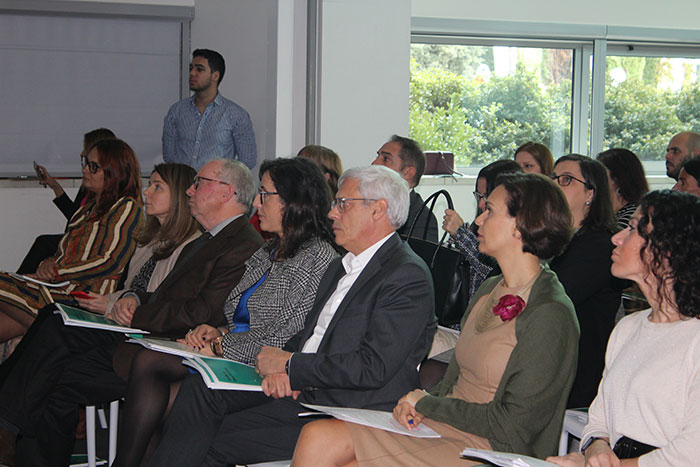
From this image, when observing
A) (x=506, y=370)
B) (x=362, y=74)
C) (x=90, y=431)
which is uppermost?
(x=362, y=74)

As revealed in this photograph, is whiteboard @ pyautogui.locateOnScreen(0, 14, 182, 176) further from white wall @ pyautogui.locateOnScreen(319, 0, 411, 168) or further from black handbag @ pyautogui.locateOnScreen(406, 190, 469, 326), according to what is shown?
black handbag @ pyautogui.locateOnScreen(406, 190, 469, 326)

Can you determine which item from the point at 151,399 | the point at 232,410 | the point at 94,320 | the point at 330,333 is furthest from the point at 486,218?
the point at 94,320

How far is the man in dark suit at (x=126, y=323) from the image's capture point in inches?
123

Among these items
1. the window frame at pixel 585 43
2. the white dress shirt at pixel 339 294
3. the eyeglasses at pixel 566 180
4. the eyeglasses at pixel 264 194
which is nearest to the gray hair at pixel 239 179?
the eyeglasses at pixel 264 194

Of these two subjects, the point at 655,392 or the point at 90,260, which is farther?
the point at 90,260

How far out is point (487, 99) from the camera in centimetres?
757

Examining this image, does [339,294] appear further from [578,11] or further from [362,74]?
[578,11]

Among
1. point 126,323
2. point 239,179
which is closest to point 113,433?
point 126,323

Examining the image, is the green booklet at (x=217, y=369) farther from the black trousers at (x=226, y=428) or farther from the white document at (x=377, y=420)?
the white document at (x=377, y=420)

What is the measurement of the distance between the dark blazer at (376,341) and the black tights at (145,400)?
0.67 meters

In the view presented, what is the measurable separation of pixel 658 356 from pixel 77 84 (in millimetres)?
5906

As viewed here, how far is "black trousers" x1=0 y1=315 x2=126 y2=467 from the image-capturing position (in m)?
3.15

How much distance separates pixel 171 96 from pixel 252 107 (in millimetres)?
1224

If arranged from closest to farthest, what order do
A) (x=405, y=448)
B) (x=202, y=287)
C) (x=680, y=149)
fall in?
(x=405, y=448) < (x=202, y=287) < (x=680, y=149)
